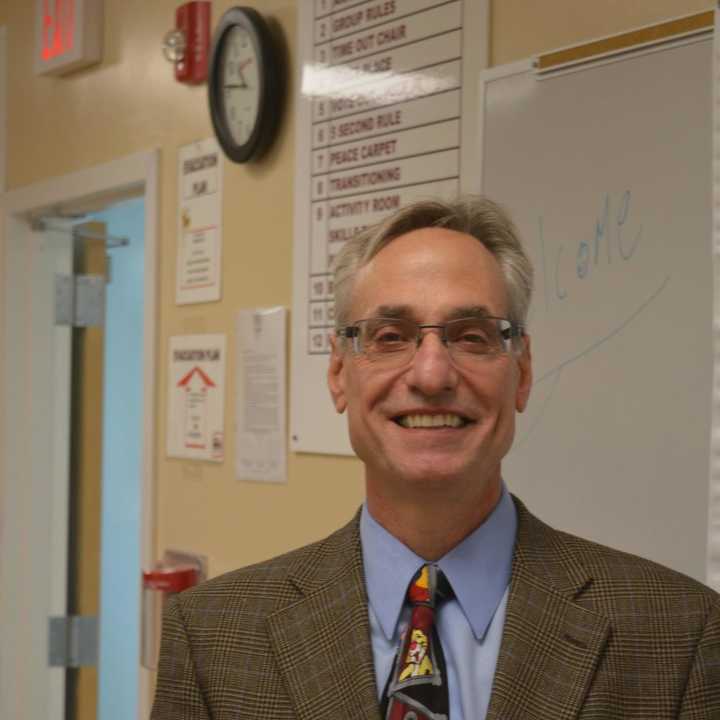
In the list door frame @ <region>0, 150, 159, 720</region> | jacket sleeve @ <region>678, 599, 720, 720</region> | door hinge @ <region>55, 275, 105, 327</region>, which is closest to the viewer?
jacket sleeve @ <region>678, 599, 720, 720</region>

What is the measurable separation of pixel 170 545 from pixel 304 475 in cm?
57

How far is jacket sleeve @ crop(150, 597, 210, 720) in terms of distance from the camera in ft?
4.06

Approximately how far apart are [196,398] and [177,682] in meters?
1.41

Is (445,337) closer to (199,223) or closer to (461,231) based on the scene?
(461,231)

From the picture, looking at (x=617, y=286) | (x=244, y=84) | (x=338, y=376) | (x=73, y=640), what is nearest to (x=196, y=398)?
(x=244, y=84)

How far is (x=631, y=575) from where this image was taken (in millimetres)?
1231

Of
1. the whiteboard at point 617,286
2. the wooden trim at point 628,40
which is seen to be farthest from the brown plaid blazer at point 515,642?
the wooden trim at point 628,40

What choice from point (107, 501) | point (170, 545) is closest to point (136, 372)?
point (107, 501)

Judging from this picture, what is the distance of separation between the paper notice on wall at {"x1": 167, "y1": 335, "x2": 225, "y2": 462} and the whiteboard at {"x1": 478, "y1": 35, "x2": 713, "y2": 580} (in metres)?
0.92

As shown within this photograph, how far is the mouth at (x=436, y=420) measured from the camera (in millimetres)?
1190

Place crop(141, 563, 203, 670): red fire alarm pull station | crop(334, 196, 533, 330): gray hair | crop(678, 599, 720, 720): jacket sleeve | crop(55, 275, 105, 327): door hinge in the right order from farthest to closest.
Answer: crop(55, 275, 105, 327): door hinge < crop(141, 563, 203, 670): red fire alarm pull station < crop(334, 196, 533, 330): gray hair < crop(678, 599, 720, 720): jacket sleeve

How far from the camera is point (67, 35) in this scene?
301cm

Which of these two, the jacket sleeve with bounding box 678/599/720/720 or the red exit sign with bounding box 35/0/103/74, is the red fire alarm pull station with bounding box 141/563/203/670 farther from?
the jacket sleeve with bounding box 678/599/720/720

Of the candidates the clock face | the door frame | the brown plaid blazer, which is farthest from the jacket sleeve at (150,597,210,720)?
the door frame
